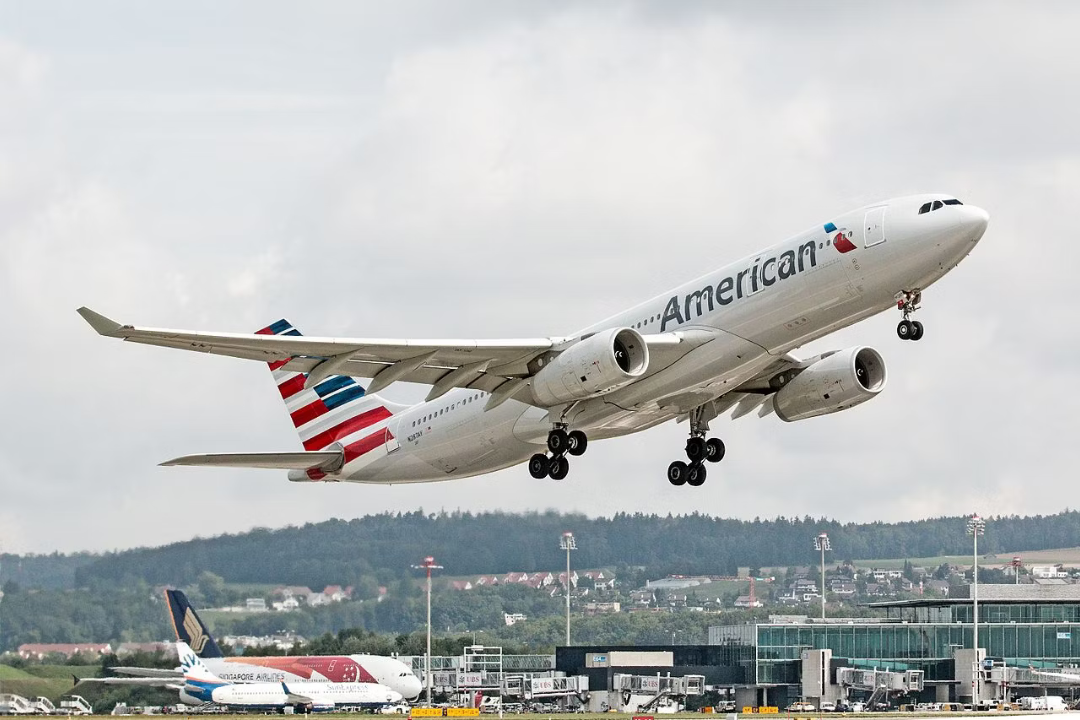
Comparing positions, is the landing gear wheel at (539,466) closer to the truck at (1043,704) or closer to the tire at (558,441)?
the tire at (558,441)

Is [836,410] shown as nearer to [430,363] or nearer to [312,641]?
[430,363]

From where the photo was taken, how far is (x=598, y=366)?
35.6m

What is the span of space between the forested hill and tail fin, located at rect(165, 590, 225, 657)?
817 millimetres

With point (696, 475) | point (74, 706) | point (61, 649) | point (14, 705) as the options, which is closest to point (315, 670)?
point (74, 706)

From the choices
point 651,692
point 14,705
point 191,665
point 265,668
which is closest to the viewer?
point 14,705

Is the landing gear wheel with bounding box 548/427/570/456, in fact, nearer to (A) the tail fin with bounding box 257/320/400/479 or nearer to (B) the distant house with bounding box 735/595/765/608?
(A) the tail fin with bounding box 257/320/400/479

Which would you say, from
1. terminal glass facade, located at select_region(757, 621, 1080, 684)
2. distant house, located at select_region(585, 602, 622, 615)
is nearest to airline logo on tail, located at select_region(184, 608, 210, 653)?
distant house, located at select_region(585, 602, 622, 615)

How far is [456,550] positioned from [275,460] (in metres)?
26.0

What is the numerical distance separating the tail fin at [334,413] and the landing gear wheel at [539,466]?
5620mm

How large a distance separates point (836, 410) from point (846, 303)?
23.4 ft

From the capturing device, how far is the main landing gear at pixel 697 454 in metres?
42.2

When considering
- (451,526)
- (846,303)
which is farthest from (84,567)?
(846,303)

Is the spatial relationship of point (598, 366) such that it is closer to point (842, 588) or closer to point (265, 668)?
point (265, 668)

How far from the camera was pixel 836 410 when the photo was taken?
4059 centimetres
